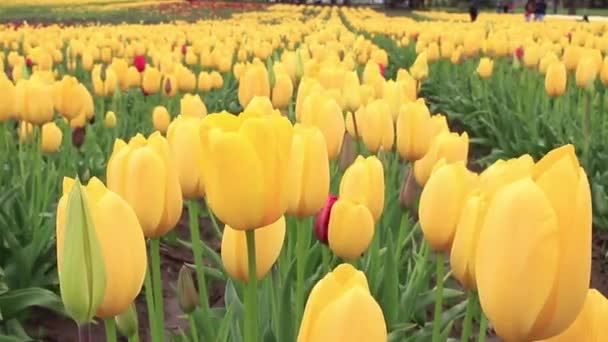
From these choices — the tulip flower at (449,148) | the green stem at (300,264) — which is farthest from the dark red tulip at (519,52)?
the green stem at (300,264)

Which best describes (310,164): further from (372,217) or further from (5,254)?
(5,254)

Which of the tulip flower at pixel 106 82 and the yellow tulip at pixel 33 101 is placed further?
the tulip flower at pixel 106 82

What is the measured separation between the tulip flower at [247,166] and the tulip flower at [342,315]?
0.28 meters

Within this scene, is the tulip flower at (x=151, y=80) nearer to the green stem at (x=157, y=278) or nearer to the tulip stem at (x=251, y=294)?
the green stem at (x=157, y=278)

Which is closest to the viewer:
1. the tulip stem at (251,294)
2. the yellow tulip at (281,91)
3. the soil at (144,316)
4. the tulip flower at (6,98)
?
the tulip stem at (251,294)

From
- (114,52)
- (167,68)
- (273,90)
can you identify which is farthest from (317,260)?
(114,52)

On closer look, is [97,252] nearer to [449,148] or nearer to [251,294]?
[251,294]

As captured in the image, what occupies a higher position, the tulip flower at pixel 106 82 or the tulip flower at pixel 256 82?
the tulip flower at pixel 256 82

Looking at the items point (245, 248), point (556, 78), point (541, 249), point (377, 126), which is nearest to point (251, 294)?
point (245, 248)

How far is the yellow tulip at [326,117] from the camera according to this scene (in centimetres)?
187

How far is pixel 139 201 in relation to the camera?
3.93ft

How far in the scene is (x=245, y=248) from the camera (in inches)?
49.0

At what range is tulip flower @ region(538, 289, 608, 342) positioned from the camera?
777mm

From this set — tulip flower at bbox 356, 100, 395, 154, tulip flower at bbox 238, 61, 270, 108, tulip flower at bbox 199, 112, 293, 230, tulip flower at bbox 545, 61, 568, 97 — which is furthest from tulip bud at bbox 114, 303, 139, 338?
tulip flower at bbox 545, 61, 568, 97
